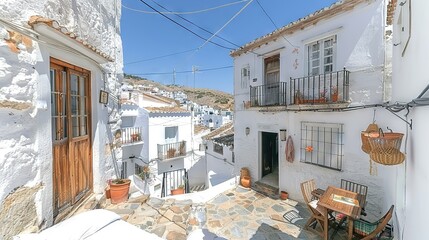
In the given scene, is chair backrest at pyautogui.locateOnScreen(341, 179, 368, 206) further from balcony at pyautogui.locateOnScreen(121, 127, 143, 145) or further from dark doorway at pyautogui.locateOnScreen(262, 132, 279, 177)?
balcony at pyautogui.locateOnScreen(121, 127, 143, 145)

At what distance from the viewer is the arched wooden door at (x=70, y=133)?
341cm

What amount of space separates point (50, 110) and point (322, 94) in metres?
7.17

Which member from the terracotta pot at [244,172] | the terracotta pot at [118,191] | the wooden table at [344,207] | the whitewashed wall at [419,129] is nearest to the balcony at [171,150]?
the terracotta pot at [244,172]

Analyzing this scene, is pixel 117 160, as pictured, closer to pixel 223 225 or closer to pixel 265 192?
pixel 223 225

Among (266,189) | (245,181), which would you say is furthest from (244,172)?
(266,189)

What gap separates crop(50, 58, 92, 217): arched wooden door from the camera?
3.41 metres

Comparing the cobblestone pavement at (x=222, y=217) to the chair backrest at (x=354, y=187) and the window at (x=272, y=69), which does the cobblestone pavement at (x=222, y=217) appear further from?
the window at (x=272, y=69)

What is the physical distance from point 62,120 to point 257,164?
7715 mm

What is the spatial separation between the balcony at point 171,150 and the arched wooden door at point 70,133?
36.5 feet

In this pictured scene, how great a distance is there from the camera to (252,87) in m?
8.90

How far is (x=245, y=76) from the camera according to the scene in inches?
385

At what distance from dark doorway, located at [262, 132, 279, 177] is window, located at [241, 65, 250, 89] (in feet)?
8.52

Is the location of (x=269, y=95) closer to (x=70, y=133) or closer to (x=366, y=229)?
(x=366, y=229)

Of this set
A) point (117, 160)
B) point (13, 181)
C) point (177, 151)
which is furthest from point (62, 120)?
point (177, 151)
